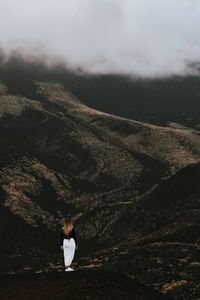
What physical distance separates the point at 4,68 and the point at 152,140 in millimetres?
53054

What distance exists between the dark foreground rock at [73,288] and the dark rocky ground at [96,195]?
10 centimetres

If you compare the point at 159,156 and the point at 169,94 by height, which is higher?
the point at 169,94

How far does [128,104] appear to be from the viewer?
9856 cm

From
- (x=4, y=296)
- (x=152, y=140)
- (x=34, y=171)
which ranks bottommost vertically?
(x=4, y=296)

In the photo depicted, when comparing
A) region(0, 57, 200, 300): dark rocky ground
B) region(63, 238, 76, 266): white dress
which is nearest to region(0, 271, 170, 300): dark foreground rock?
region(0, 57, 200, 300): dark rocky ground

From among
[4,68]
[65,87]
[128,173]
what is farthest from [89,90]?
[128,173]

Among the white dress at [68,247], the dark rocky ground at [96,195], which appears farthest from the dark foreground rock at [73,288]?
the white dress at [68,247]

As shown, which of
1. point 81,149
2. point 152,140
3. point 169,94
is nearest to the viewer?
point 81,149

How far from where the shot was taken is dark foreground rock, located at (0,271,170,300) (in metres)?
12.1

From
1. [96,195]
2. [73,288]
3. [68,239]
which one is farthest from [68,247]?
[96,195]

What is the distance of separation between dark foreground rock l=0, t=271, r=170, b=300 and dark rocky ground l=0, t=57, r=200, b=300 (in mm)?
97

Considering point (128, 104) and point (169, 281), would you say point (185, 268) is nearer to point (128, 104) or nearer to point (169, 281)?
point (169, 281)

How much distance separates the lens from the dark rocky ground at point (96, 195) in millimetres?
24516

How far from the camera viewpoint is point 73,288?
12422 millimetres
